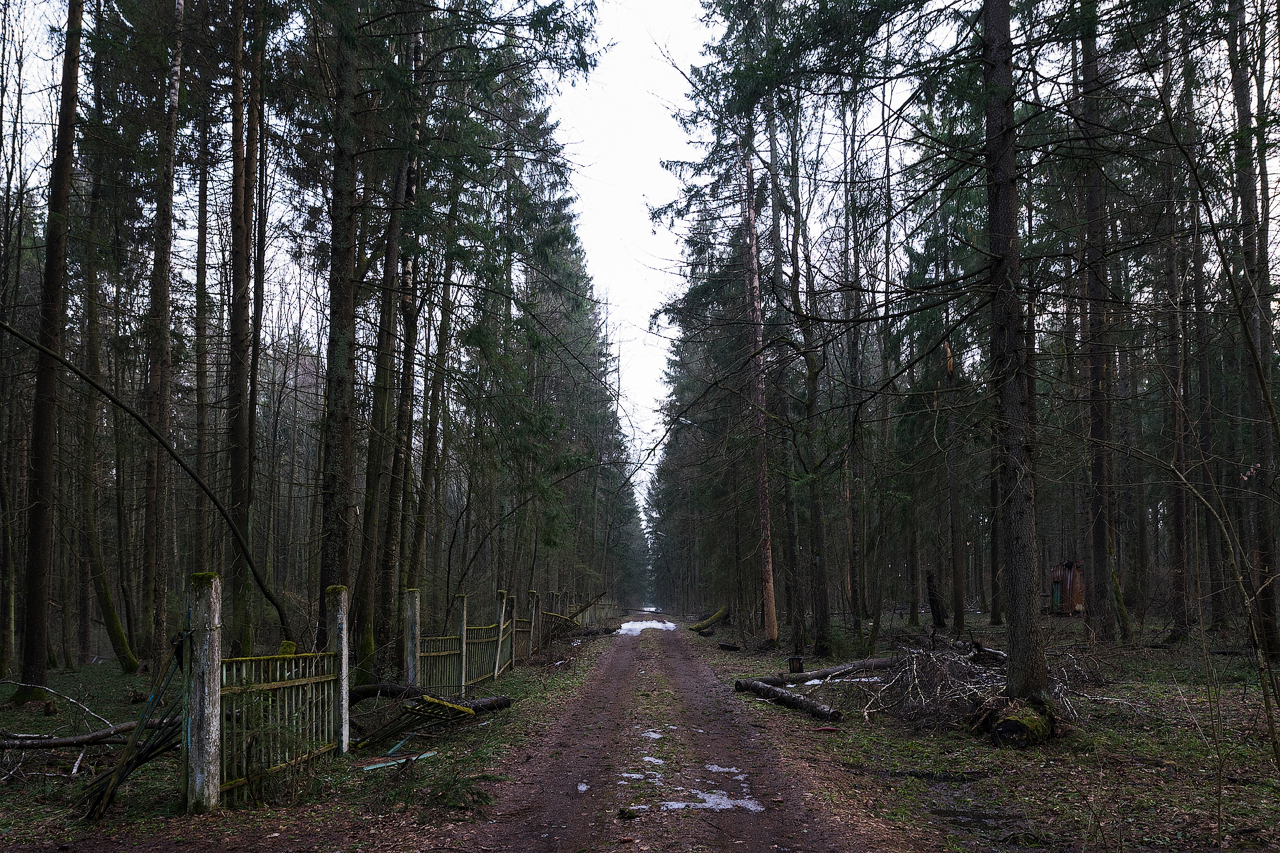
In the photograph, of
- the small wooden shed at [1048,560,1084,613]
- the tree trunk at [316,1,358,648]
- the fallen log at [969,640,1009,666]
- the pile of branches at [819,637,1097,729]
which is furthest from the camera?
the small wooden shed at [1048,560,1084,613]

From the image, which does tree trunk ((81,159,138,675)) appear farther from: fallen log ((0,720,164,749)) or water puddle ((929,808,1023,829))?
water puddle ((929,808,1023,829))

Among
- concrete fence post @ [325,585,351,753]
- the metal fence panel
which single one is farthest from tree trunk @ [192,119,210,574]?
concrete fence post @ [325,585,351,753]

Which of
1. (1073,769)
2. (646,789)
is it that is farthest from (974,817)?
(646,789)

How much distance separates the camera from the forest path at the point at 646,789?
15.5ft

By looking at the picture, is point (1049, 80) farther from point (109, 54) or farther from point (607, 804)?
point (109, 54)

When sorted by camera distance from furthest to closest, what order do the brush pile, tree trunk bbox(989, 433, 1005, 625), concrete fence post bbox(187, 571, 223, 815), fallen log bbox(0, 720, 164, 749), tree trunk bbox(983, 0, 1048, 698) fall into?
tree trunk bbox(989, 433, 1005, 625) < the brush pile < tree trunk bbox(983, 0, 1048, 698) < fallen log bbox(0, 720, 164, 749) < concrete fence post bbox(187, 571, 223, 815)

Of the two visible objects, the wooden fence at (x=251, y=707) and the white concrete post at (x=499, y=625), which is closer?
the wooden fence at (x=251, y=707)

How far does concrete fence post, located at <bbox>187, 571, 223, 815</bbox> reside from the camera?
5234 millimetres

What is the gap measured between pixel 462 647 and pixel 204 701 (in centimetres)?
649

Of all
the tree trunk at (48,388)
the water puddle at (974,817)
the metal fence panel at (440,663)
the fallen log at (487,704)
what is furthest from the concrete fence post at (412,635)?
the water puddle at (974,817)

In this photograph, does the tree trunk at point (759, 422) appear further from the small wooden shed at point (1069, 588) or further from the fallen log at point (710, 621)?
the small wooden shed at point (1069, 588)

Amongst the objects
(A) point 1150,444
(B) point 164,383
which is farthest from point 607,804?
(A) point 1150,444

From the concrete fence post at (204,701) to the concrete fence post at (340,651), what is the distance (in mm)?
1835

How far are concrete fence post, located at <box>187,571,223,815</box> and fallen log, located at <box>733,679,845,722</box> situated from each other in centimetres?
676
